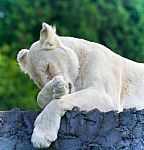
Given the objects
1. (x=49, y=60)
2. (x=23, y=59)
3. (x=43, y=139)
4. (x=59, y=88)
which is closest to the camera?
(x=43, y=139)

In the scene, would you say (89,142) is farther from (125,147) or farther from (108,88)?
(108,88)

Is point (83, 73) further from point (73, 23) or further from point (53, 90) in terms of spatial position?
point (73, 23)

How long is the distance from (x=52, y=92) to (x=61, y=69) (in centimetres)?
46

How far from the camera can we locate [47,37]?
6.90 meters

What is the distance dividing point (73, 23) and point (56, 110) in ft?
88.7

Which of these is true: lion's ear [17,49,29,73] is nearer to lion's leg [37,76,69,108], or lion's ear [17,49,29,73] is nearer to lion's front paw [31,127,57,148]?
lion's leg [37,76,69,108]

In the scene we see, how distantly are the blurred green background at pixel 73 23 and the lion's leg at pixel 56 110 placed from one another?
72.7ft

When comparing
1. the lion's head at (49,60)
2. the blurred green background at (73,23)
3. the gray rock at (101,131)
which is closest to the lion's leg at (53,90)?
the gray rock at (101,131)

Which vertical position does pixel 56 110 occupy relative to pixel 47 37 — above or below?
below

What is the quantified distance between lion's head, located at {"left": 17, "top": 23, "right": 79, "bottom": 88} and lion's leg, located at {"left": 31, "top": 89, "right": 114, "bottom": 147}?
0.25 meters

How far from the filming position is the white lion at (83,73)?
6.59 m

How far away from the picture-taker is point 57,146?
6.19 metres

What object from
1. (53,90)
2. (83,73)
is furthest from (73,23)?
(53,90)

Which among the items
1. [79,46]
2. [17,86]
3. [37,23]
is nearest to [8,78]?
[17,86]
